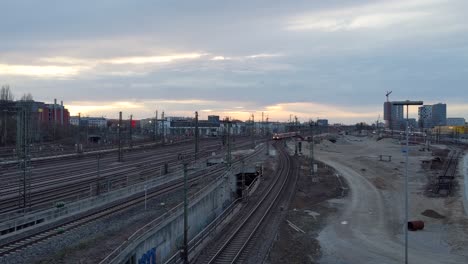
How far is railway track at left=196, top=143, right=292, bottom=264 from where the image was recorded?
26.4m

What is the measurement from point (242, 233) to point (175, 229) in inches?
211

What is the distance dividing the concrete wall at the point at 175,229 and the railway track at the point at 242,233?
7.33ft

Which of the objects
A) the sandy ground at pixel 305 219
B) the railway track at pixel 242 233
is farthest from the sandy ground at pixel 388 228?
the railway track at pixel 242 233

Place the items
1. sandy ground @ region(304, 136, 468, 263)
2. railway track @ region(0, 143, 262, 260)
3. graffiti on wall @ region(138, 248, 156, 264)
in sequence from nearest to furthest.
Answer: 1. graffiti on wall @ region(138, 248, 156, 264)
2. railway track @ region(0, 143, 262, 260)
3. sandy ground @ region(304, 136, 468, 263)

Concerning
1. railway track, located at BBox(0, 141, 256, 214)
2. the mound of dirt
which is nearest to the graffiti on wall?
railway track, located at BBox(0, 141, 256, 214)

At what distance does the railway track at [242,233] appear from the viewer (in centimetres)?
2644

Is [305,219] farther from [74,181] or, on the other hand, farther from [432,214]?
[74,181]

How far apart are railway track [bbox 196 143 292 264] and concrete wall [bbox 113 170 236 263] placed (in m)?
2.23

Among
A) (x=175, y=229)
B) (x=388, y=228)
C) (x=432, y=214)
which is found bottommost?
(x=388, y=228)

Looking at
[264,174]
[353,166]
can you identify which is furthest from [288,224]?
[353,166]

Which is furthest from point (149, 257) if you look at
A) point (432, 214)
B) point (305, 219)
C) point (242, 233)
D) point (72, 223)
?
point (432, 214)

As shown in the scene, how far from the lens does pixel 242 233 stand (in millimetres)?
32375

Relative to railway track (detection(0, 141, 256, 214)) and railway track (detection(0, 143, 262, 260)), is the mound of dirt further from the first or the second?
railway track (detection(0, 141, 256, 214))

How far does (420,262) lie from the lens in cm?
2733
